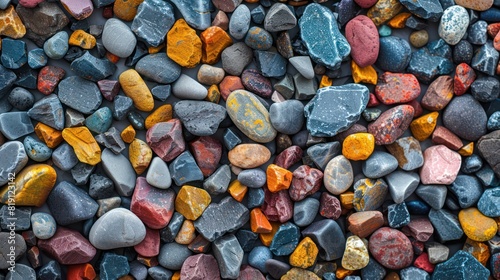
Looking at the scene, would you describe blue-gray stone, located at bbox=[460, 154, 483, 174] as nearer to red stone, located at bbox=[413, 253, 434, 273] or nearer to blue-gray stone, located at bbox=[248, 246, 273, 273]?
red stone, located at bbox=[413, 253, 434, 273]

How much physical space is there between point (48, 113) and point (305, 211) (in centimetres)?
56

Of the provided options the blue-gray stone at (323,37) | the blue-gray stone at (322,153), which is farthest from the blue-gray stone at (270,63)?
the blue-gray stone at (322,153)

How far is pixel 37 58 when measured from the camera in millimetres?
1049

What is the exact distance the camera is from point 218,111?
1.07 m

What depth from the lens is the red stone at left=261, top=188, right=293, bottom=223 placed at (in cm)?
108

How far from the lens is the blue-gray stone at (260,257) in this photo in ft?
3.57

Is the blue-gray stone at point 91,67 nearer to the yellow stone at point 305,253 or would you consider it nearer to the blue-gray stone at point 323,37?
the blue-gray stone at point 323,37

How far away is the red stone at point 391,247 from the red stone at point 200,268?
1.09 feet

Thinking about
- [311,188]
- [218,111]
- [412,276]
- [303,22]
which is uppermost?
[303,22]

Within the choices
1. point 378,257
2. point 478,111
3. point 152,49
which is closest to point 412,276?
point 378,257

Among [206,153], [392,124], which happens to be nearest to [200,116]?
[206,153]

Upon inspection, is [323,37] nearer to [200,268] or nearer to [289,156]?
[289,156]

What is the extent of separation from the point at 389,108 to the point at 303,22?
26 cm

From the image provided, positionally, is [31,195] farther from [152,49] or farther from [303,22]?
[303,22]
